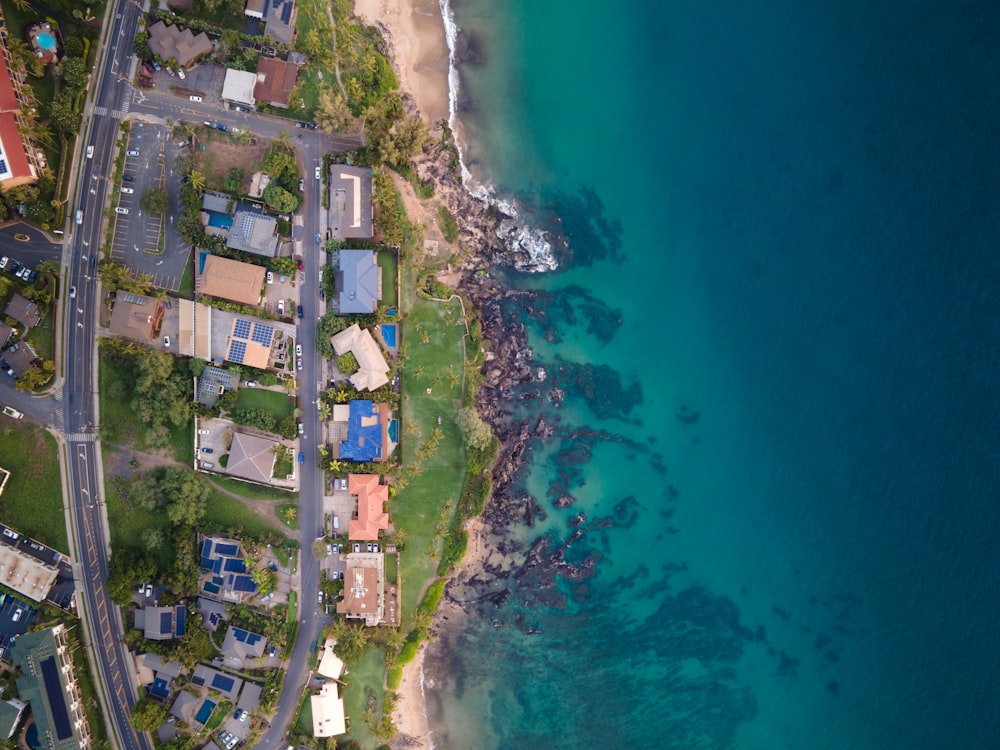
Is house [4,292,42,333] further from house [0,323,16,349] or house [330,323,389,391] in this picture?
house [330,323,389,391]

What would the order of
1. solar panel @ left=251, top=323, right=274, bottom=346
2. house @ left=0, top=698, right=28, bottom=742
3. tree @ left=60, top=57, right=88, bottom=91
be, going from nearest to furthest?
house @ left=0, top=698, right=28, bottom=742 < tree @ left=60, top=57, right=88, bottom=91 < solar panel @ left=251, top=323, right=274, bottom=346

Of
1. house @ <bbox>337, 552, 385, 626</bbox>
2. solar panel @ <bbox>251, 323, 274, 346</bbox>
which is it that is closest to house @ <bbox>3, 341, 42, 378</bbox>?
solar panel @ <bbox>251, 323, 274, 346</bbox>

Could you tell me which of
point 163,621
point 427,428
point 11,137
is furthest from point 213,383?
point 11,137

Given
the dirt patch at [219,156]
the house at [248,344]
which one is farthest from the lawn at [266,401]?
the dirt patch at [219,156]

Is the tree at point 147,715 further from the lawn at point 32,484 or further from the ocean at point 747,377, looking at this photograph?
the ocean at point 747,377

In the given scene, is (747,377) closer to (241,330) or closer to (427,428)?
(427,428)

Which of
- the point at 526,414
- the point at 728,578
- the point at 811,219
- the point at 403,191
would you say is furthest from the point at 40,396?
the point at 811,219

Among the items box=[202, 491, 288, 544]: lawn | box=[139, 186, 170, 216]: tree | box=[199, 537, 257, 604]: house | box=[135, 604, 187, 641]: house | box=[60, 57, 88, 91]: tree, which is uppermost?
box=[60, 57, 88, 91]: tree
